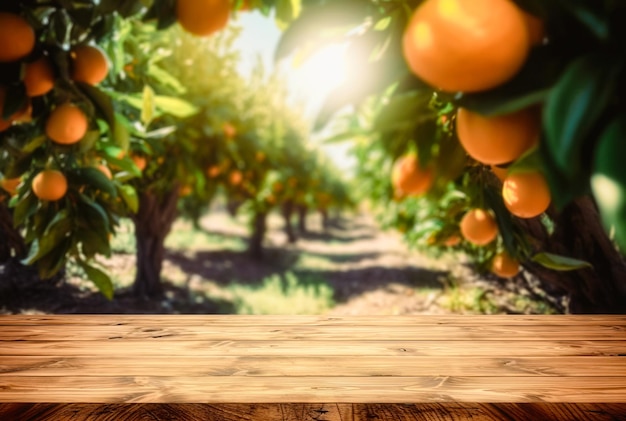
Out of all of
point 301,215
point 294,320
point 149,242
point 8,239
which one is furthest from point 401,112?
point 301,215

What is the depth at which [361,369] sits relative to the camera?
3.31 feet

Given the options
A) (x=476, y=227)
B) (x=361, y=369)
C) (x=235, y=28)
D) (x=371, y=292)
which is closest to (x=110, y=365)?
(x=361, y=369)

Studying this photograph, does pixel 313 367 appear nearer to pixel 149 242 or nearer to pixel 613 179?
pixel 613 179

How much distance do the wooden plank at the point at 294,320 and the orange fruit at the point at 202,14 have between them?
97 cm

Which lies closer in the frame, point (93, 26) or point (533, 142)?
point (533, 142)

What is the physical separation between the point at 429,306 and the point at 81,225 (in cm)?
242

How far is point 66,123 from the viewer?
753mm

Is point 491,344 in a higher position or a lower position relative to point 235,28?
lower

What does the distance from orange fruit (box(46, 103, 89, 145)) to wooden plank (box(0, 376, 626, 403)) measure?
1.54 ft

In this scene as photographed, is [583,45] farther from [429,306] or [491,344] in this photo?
[429,306]

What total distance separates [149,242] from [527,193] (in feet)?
10.6

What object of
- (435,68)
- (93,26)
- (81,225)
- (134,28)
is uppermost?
(134,28)

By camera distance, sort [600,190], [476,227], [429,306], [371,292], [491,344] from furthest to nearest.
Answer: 1. [371,292]
2. [429,306]
3. [491,344]
4. [476,227]
5. [600,190]

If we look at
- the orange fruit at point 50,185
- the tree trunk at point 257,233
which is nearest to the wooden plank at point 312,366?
the orange fruit at point 50,185
